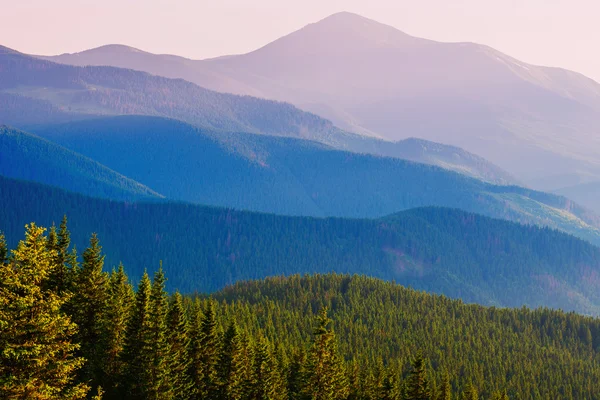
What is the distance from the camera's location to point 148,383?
74750 mm

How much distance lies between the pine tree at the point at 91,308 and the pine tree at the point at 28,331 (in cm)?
2521

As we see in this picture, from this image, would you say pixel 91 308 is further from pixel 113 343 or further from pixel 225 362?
pixel 225 362

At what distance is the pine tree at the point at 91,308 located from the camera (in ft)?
252

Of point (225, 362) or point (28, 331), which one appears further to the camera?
point (225, 362)

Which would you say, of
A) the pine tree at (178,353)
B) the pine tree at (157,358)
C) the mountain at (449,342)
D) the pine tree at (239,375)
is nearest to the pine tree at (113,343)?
the pine tree at (157,358)

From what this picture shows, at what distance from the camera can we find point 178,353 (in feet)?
262

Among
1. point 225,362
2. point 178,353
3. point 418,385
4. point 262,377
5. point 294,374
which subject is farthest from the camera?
point 294,374

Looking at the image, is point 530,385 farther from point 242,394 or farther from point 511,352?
point 242,394

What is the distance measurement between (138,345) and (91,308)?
6271 mm

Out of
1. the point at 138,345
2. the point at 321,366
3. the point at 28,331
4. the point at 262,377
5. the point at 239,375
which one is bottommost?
the point at 321,366

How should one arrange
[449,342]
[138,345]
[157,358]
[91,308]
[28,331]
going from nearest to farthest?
[28,331] < [157,358] < [138,345] < [91,308] < [449,342]

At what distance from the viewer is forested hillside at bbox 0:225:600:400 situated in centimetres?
5069

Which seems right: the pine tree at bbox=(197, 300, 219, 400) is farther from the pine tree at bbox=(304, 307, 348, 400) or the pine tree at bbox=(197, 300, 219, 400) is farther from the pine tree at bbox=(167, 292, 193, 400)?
the pine tree at bbox=(304, 307, 348, 400)

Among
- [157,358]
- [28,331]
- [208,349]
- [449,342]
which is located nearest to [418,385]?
[208,349]
